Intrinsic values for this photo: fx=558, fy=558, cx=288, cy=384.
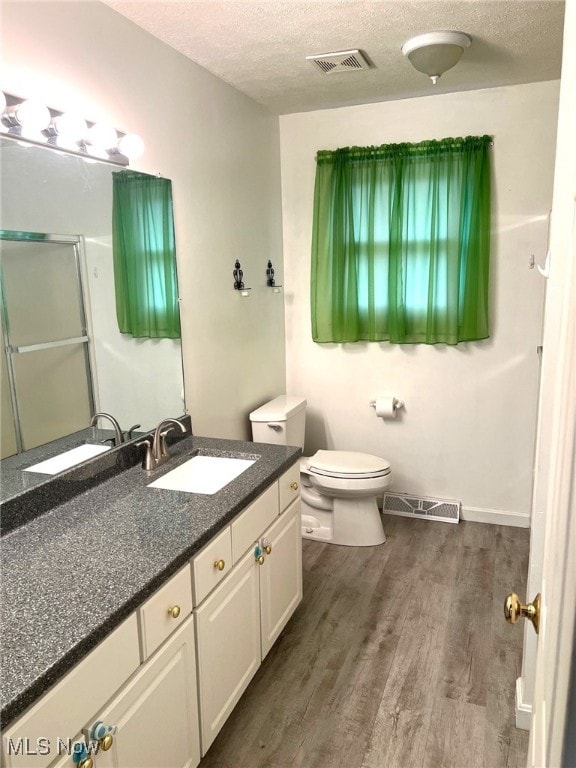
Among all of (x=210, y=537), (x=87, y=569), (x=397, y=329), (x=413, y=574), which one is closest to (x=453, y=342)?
(x=397, y=329)

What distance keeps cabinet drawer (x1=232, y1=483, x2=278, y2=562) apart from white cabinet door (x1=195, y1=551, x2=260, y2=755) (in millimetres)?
57

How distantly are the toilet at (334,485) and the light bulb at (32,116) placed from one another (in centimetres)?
184

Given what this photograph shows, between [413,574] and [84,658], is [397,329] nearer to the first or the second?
[413,574]

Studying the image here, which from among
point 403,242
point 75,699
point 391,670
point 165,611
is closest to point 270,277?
point 403,242

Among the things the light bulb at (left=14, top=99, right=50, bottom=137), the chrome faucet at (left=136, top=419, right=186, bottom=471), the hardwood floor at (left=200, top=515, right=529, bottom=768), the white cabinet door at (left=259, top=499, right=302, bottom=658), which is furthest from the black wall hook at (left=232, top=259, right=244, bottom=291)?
the hardwood floor at (left=200, top=515, right=529, bottom=768)

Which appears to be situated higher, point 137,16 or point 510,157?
point 137,16

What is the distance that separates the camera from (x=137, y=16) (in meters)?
2.11

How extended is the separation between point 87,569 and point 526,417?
270 cm

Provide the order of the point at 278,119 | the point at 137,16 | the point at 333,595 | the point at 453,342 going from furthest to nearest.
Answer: the point at 278,119 < the point at 453,342 < the point at 333,595 < the point at 137,16

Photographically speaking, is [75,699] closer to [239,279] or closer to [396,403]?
[239,279]

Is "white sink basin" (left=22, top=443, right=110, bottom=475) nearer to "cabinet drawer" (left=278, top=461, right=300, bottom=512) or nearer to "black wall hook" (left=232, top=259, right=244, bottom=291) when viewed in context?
"cabinet drawer" (left=278, top=461, right=300, bottom=512)

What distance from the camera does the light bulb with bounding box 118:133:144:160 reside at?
209 cm

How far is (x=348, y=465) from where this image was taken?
3174 mm

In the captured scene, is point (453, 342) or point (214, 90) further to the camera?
point (453, 342)
